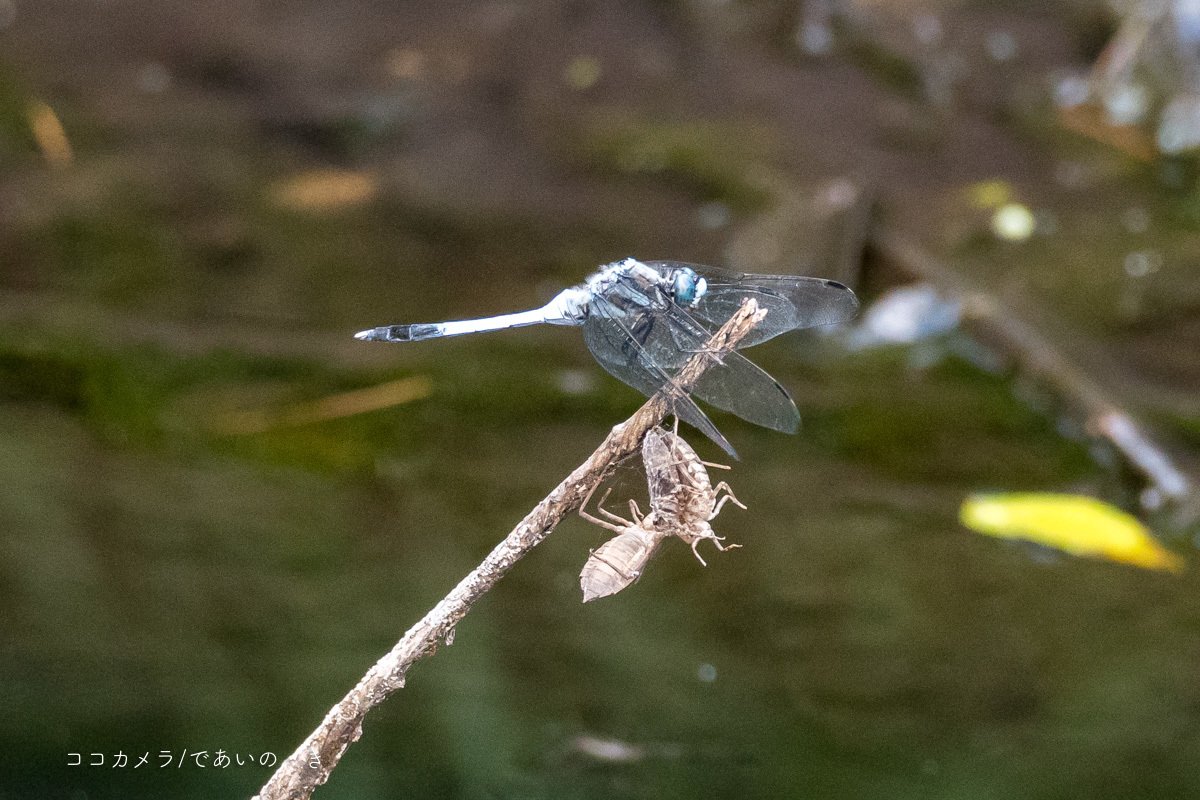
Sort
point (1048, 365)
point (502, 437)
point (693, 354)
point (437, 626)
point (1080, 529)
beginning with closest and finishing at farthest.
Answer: point (437, 626) → point (693, 354) → point (1080, 529) → point (502, 437) → point (1048, 365)

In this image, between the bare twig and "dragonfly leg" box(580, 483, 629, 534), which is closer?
"dragonfly leg" box(580, 483, 629, 534)

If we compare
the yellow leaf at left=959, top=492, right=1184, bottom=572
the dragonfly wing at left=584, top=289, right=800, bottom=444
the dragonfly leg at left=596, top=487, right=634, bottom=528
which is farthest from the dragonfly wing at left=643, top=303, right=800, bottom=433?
the yellow leaf at left=959, top=492, right=1184, bottom=572

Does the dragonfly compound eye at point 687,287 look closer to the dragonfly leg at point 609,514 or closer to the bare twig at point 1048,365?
the dragonfly leg at point 609,514

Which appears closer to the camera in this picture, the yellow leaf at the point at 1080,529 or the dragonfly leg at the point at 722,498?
the dragonfly leg at the point at 722,498

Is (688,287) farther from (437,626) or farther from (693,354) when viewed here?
(437,626)

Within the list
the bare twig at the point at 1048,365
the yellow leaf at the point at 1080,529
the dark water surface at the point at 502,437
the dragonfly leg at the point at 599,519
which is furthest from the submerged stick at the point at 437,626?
the bare twig at the point at 1048,365

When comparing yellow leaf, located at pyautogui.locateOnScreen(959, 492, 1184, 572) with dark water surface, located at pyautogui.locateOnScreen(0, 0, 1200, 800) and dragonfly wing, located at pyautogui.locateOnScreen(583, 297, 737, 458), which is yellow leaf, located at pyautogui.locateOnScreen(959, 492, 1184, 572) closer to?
dark water surface, located at pyautogui.locateOnScreen(0, 0, 1200, 800)

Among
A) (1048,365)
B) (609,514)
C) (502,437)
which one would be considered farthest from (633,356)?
(1048,365)

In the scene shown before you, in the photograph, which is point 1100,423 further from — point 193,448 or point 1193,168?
point 193,448
